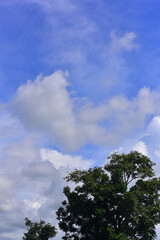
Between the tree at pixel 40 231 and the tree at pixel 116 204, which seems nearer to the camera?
the tree at pixel 116 204

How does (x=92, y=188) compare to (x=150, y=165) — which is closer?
(x=92, y=188)

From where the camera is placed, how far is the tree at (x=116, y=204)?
36.6 m

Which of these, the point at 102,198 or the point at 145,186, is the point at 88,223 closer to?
the point at 102,198

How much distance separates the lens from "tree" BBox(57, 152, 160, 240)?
36625 mm

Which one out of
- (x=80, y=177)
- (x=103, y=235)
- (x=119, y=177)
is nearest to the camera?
(x=103, y=235)

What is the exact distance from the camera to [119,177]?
1506 inches

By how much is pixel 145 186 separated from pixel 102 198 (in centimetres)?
675

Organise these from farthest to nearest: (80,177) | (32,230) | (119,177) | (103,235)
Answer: (32,230)
(80,177)
(119,177)
(103,235)

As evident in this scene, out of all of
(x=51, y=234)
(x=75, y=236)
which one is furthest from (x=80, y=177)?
(x=51, y=234)

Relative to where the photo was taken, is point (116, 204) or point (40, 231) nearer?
point (116, 204)

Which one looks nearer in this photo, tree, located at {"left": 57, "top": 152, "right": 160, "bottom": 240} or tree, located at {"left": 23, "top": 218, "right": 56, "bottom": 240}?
tree, located at {"left": 57, "top": 152, "right": 160, "bottom": 240}

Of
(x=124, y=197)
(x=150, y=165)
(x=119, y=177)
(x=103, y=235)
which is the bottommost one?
(x=103, y=235)

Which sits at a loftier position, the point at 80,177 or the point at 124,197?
the point at 80,177

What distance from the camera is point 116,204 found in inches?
1490
